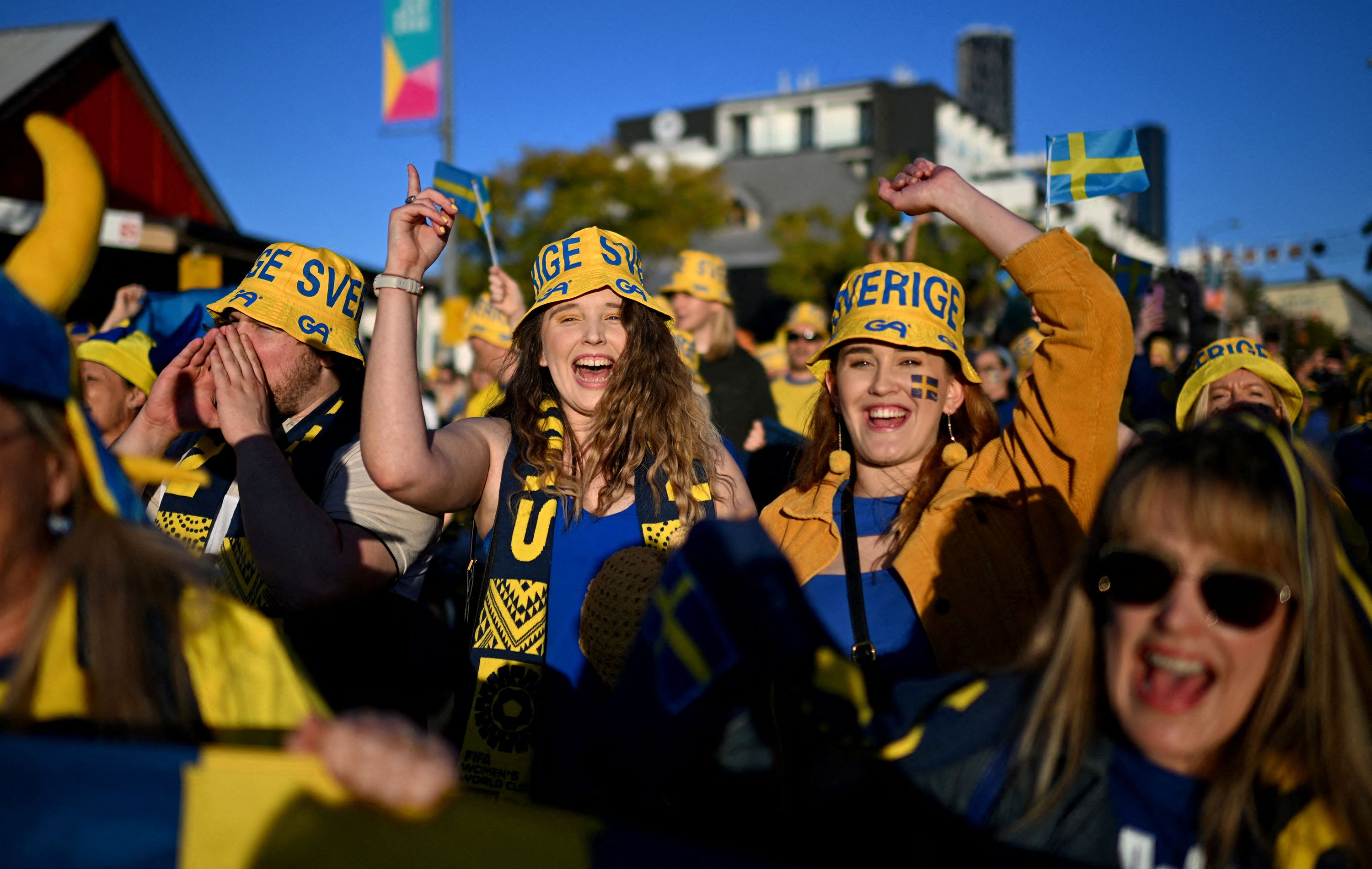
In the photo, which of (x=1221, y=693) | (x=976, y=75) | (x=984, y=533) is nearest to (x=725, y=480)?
(x=984, y=533)

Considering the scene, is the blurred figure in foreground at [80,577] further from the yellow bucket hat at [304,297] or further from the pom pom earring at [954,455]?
the pom pom earring at [954,455]

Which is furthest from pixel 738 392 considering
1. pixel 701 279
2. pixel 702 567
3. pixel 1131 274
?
pixel 702 567

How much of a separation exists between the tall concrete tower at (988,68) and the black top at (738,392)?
138115 mm

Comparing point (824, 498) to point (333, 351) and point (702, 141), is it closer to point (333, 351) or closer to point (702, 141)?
point (333, 351)

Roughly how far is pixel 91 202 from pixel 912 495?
7.25 ft

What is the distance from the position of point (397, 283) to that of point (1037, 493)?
1.81 m

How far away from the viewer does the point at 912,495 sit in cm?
306

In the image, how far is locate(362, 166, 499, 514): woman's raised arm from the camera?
268cm

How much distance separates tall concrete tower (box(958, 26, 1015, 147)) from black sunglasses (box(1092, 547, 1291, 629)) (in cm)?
14306

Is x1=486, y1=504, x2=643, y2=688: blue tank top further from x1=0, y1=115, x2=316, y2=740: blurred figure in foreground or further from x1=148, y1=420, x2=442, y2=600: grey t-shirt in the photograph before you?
x1=0, y1=115, x2=316, y2=740: blurred figure in foreground

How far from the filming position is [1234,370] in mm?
4836

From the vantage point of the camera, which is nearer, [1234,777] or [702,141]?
[1234,777]

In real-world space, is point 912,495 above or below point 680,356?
below

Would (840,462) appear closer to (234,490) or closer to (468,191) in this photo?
(234,490)
